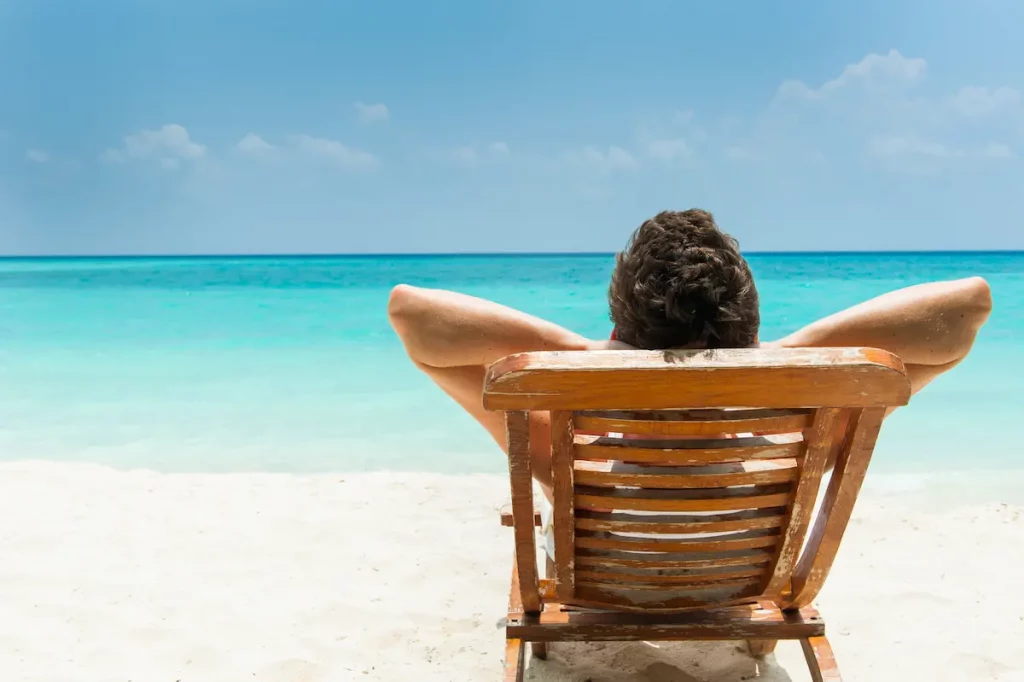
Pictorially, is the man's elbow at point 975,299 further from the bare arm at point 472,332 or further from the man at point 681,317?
the bare arm at point 472,332

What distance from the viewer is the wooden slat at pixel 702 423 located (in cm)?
140

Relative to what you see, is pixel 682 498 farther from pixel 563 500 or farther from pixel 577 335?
pixel 577 335

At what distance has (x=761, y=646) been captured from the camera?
7.98ft

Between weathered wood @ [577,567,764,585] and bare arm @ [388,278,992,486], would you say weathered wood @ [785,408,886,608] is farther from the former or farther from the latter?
bare arm @ [388,278,992,486]

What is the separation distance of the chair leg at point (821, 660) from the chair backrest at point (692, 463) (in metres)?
0.11

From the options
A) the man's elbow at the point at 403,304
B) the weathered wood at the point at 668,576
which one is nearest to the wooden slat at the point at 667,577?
the weathered wood at the point at 668,576

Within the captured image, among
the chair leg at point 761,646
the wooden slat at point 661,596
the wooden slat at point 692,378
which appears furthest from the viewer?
the chair leg at point 761,646

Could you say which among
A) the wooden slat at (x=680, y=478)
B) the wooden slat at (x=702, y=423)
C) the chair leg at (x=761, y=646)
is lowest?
the chair leg at (x=761, y=646)

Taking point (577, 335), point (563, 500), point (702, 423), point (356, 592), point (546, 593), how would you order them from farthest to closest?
point (356, 592), point (546, 593), point (577, 335), point (563, 500), point (702, 423)

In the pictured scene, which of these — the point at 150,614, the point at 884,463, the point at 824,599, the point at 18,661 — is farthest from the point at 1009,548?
the point at 18,661

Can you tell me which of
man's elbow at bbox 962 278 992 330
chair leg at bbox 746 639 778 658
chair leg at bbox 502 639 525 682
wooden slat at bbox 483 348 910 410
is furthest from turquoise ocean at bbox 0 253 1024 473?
wooden slat at bbox 483 348 910 410

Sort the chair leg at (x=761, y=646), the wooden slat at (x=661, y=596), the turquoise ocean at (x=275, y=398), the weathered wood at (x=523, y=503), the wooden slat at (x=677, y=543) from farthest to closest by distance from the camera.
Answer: the turquoise ocean at (x=275, y=398) < the chair leg at (x=761, y=646) < the wooden slat at (x=661, y=596) < the wooden slat at (x=677, y=543) < the weathered wood at (x=523, y=503)

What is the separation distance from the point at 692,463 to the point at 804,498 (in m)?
0.27

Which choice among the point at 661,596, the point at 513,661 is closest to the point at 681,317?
the point at 661,596
